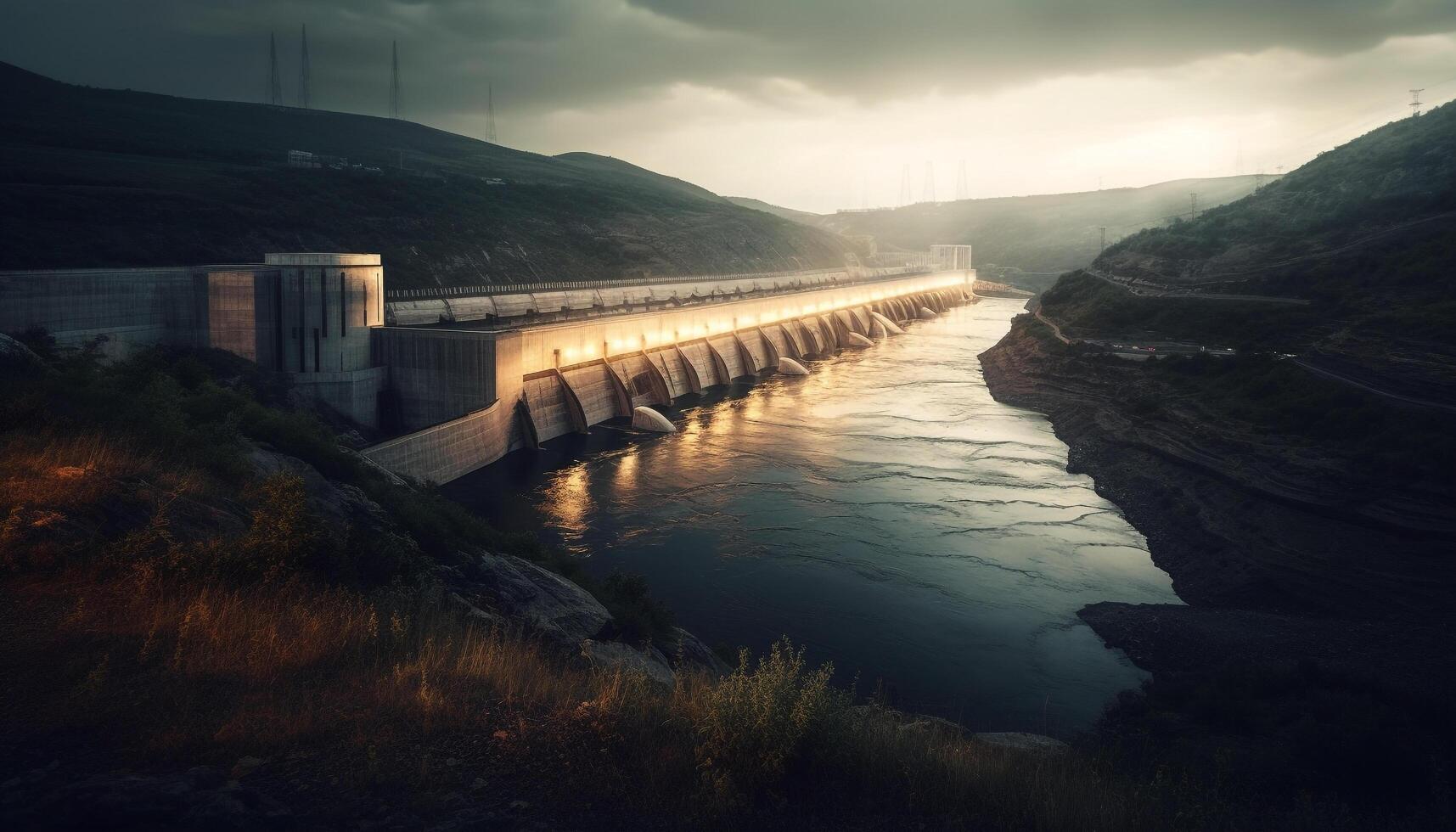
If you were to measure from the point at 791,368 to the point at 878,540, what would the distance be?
115ft

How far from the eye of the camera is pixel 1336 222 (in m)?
49.7

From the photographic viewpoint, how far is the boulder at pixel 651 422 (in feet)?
130

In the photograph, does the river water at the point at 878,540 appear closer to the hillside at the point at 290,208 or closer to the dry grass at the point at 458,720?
the dry grass at the point at 458,720

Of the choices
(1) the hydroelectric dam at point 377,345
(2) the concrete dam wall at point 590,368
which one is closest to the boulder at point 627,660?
(1) the hydroelectric dam at point 377,345

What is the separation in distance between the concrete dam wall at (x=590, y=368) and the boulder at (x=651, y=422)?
1216 millimetres

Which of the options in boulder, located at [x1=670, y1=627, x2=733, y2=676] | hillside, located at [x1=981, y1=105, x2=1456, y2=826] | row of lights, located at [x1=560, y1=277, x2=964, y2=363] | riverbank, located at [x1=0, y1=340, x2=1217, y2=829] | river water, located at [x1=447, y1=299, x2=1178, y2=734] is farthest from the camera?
row of lights, located at [x1=560, y1=277, x2=964, y2=363]

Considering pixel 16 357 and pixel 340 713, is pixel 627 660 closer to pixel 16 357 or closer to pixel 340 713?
pixel 340 713

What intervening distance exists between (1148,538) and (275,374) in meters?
30.0

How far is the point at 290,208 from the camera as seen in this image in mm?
68500

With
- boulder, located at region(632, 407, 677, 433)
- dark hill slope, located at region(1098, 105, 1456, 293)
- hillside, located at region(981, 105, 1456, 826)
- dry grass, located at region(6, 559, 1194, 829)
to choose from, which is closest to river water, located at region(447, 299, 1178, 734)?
boulder, located at region(632, 407, 677, 433)

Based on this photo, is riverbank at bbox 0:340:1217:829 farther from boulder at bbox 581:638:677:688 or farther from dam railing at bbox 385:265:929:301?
dam railing at bbox 385:265:929:301

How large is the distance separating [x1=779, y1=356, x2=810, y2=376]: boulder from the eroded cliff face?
25611 millimetres

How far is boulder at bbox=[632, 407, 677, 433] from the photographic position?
39719 mm

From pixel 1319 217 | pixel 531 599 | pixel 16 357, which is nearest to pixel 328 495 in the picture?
pixel 531 599
